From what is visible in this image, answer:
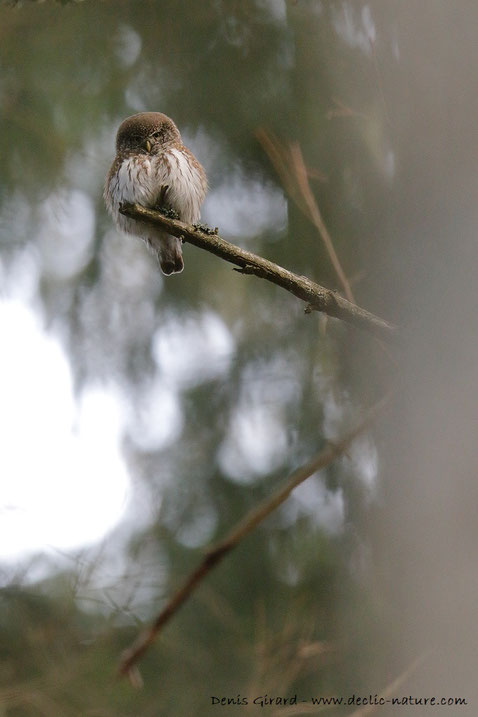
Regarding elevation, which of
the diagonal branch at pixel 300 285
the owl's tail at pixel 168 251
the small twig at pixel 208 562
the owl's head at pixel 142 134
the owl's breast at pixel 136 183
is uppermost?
the owl's head at pixel 142 134

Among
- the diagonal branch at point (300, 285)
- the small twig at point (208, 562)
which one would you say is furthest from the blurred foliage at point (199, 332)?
the small twig at point (208, 562)

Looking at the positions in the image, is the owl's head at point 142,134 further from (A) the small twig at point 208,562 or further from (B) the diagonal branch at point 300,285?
(A) the small twig at point 208,562

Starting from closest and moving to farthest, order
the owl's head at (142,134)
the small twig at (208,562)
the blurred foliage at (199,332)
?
the small twig at (208,562), the owl's head at (142,134), the blurred foliage at (199,332)

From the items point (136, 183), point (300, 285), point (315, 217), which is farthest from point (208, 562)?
point (136, 183)

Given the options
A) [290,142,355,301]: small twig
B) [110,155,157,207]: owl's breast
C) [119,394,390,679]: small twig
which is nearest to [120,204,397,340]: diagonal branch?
[290,142,355,301]: small twig

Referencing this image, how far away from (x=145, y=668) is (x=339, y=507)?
62.6 inches

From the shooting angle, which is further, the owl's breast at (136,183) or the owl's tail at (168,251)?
the owl's tail at (168,251)

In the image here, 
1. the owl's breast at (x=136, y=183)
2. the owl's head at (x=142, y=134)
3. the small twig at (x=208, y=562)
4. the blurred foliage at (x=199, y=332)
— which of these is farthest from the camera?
the blurred foliage at (x=199, y=332)

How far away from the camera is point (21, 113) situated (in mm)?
5121

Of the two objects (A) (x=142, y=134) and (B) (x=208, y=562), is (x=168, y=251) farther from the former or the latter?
(B) (x=208, y=562)

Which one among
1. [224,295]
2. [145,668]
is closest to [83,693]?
[145,668]

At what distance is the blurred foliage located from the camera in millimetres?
4375

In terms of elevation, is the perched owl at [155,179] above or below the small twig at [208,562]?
above

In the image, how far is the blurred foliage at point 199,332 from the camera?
438 cm
